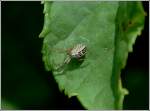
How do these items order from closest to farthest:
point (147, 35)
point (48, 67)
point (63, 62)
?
point (48, 67) → point (63, 62) → point (147, 35)

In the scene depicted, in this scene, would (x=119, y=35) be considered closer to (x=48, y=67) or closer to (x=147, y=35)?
(x=48, y=67)

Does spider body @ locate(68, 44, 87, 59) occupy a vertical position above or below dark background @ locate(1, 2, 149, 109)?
above

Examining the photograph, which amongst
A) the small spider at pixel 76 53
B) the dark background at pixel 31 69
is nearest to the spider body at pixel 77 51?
the small spider at pixel 76 53

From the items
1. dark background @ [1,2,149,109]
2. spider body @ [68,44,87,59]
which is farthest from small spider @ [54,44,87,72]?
dark background @ [1,2,149,109]

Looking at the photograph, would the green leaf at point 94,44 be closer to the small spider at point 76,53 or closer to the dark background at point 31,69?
the small spider at point 76,53

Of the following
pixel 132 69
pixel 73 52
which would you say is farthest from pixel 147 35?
pixel 73 52

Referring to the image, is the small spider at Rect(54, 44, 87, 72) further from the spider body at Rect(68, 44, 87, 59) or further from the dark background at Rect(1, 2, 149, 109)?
Answer: the dark background at Rect(1, 2, 149, 109)
